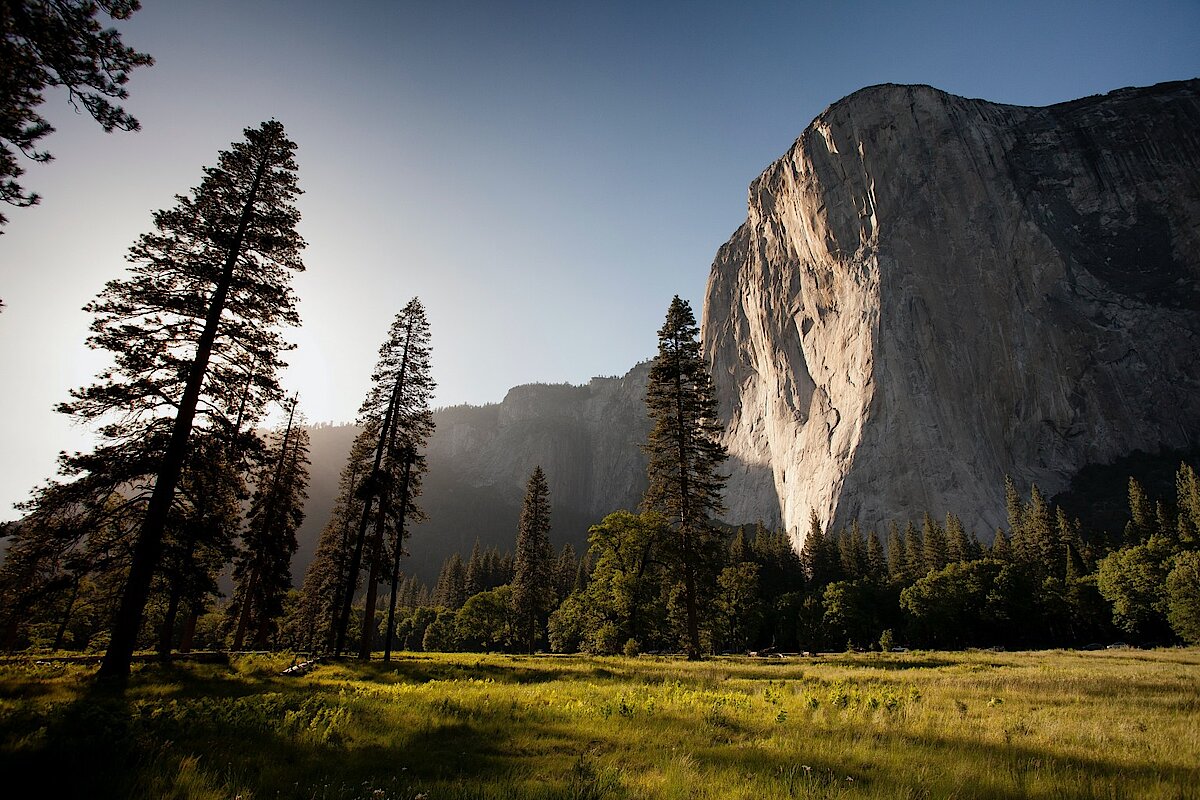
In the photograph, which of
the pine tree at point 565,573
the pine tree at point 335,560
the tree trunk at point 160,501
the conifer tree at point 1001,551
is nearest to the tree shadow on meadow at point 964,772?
the tree trunk at point 160,501

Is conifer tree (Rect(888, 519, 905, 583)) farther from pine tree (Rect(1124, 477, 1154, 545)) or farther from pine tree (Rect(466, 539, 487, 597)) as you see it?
pine tree (Rect(466, 539, 487, 597))

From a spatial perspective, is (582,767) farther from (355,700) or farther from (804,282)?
(804,282)

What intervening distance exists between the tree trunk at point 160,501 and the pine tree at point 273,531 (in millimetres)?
13397

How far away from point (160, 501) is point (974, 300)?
12370cm

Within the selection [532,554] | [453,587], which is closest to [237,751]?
[532,554]

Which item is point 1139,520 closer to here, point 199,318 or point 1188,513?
point 1188,513

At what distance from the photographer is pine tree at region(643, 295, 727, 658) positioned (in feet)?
80.4

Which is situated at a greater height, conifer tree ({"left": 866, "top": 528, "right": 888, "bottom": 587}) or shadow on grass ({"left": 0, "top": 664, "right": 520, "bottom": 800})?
conifer tree ({"left": 866, "top": 528, "right": 888, "bottom": 587})

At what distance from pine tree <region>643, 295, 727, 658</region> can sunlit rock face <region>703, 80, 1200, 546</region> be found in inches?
3281

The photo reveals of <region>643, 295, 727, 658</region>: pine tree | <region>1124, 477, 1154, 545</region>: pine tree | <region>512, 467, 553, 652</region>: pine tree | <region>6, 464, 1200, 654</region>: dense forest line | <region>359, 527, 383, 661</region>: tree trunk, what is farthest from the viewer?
<region>1124, 477, 1154, 545</region>: pine tree

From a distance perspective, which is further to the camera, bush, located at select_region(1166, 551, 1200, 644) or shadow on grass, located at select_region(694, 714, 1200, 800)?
bush, located at select_region(1166, 551, 1200, 644)

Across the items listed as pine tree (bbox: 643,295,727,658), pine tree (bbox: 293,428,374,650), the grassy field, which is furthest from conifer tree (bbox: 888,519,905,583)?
the grassy field

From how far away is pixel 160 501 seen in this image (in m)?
13.5

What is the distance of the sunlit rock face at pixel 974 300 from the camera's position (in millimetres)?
98562
